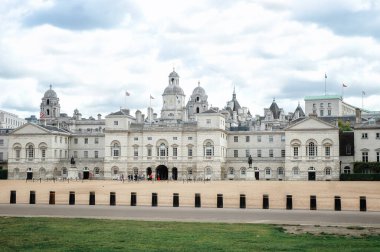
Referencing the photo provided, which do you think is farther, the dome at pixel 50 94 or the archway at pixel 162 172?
the dome at pixel 50 94

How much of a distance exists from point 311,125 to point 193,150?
66.8 feet

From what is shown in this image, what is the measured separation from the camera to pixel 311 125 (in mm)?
93125

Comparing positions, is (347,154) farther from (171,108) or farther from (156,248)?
(156,248)

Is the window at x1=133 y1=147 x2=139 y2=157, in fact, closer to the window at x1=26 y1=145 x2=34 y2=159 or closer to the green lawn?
the window at x1=26 y1=145 x2=34 y2=159

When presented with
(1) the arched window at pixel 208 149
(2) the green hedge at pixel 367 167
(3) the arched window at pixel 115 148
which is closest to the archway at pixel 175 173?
Result: (1) the arched window at pixel 208 149

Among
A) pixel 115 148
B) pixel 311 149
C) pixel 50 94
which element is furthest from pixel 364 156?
pixel 50 94

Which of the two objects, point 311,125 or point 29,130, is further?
point 29,130

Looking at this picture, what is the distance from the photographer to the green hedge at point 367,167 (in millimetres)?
88812

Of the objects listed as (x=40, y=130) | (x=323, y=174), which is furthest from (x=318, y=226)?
(x=40, y=130)

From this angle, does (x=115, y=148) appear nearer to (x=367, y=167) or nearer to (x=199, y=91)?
(x=199, y=91)

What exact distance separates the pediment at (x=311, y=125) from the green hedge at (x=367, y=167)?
719 cm

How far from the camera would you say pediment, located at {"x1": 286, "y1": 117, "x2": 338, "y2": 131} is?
92500 mm

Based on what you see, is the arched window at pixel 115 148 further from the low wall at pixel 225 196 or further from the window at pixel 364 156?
the low wall at pixel 225 196

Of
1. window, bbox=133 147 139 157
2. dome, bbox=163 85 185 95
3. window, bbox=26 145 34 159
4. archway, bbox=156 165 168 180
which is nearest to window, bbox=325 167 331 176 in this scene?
archway, bbox=156 165 168 180
